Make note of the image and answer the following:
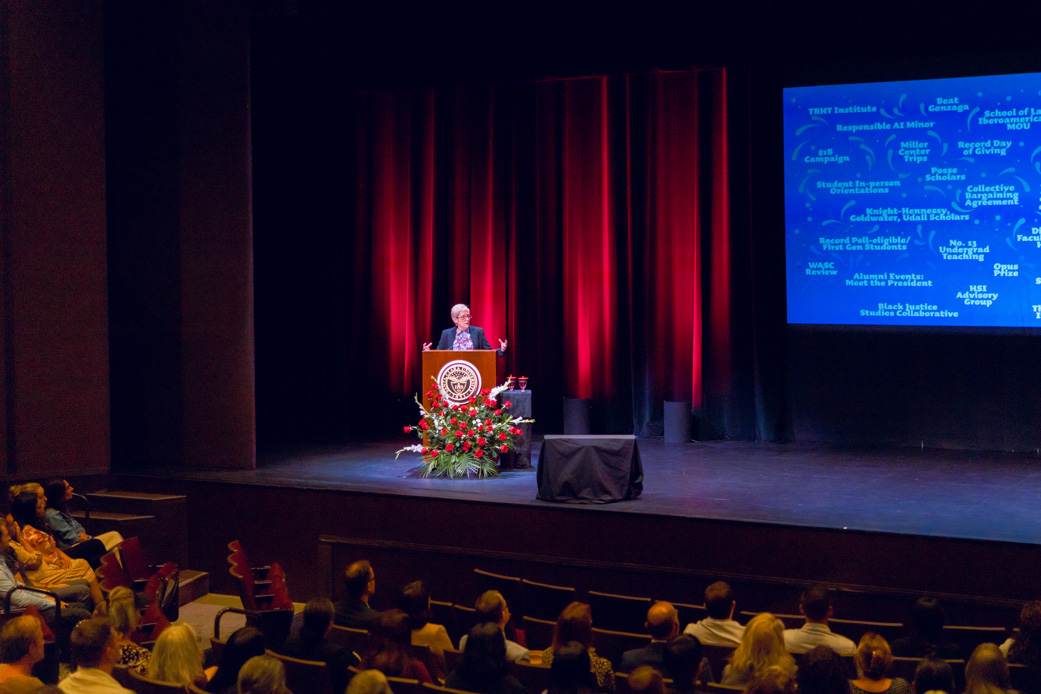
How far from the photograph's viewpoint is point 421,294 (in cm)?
1018

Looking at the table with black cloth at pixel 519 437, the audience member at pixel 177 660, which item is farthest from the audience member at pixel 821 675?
the table with black cloth at pixel 519 437

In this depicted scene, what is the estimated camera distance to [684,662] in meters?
3.27

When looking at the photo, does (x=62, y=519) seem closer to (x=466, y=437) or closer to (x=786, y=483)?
(x=466, y=437)

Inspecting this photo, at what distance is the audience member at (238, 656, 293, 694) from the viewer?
9.89ft

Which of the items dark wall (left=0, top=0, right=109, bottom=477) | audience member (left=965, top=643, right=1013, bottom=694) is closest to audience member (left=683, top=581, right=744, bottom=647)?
audience member (left=965, top=643, right=1013, bottom=694)

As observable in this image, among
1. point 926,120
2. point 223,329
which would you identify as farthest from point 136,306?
point 926,120

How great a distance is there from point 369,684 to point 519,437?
5.04m

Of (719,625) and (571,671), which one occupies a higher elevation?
(571,671)

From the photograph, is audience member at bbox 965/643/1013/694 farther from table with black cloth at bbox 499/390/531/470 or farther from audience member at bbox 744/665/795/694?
table with black cloth at bbox 499/390/531/470

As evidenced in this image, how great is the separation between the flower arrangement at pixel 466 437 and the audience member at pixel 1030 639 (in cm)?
433

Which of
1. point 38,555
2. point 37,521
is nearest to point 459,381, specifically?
point 37,521

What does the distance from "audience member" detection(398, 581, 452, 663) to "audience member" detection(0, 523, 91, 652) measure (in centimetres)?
184

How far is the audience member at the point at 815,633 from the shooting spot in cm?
392

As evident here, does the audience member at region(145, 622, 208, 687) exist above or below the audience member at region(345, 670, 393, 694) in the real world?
below
